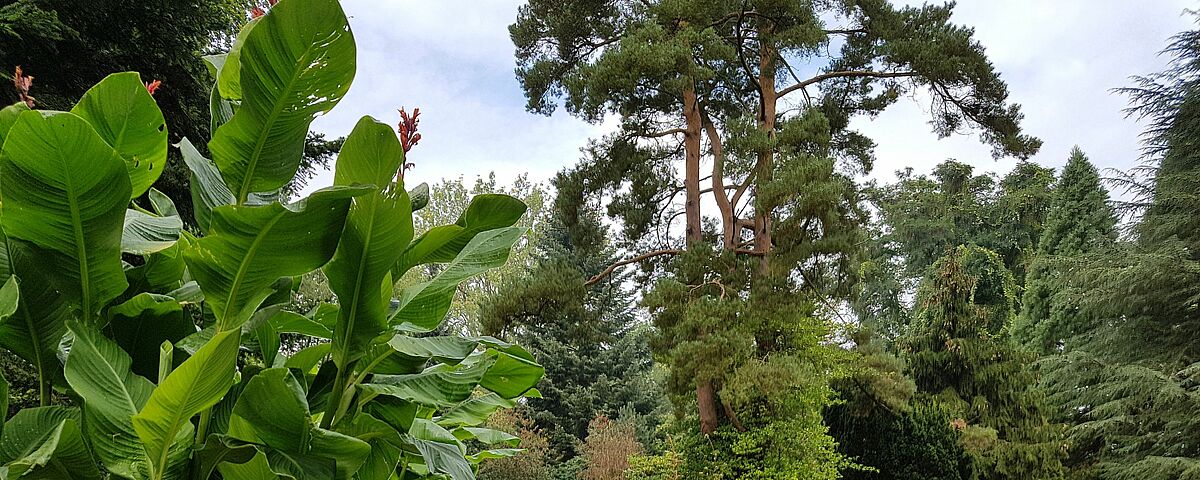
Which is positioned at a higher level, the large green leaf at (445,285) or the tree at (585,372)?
the tree at (585,372)

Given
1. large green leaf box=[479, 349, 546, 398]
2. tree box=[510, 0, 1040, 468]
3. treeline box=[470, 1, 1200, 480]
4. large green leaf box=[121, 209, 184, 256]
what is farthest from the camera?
treeline box=[470, 1, 1200, 480]

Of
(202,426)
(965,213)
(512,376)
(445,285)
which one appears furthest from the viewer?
(965,213)

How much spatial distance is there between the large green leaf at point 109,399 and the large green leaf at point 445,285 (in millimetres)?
229

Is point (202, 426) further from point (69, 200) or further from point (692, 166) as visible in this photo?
point (692, 166)

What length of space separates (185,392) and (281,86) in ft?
0.76

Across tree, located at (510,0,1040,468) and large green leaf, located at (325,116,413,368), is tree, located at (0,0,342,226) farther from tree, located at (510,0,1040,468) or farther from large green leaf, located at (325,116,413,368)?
tree, located at (510,0,1040,468)

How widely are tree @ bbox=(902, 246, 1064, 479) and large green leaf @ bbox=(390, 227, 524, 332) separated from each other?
26.1 feet

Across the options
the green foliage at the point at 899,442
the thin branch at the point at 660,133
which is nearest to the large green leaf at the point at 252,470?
the thin branch at the point at 660,133

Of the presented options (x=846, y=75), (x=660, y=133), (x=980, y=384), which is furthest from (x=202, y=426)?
(x=980, y=384)

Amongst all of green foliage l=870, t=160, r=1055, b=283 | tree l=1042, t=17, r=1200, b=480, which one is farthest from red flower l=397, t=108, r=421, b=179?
green foliage l=870, t=160, r=1055, b=283

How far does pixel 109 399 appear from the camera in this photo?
517 mm

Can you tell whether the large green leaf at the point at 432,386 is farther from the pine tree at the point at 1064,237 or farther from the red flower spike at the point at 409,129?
the pine tree at the point at 1064,237

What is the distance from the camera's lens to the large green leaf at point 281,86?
0.49 meters

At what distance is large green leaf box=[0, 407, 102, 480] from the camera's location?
497 mm
